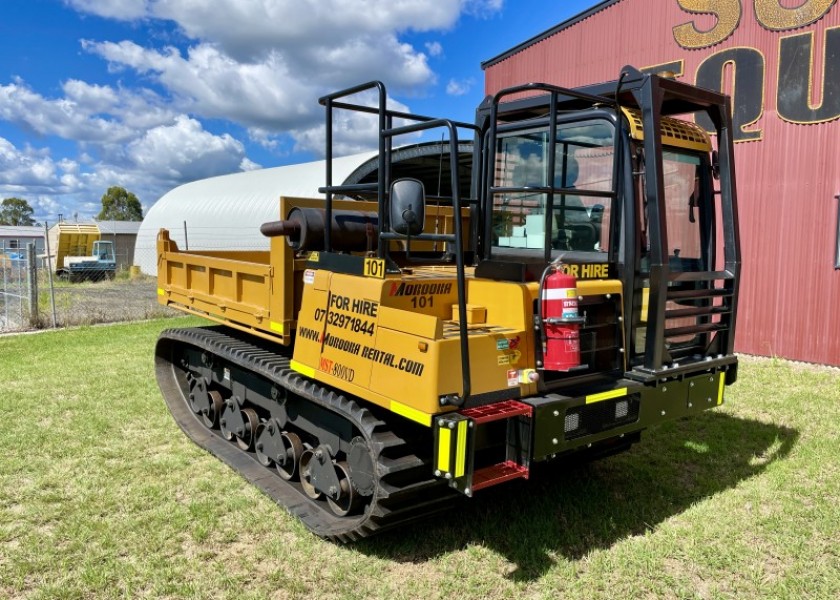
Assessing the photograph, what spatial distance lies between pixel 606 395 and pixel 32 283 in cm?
1207

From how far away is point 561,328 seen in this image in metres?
3.56

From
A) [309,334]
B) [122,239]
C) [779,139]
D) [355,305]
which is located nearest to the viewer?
[355,305]

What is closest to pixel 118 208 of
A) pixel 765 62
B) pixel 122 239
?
pixel 122 239

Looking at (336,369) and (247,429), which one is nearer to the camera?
(336,369)

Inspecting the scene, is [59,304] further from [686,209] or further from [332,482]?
[686,209]

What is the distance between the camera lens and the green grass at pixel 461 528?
3623mm

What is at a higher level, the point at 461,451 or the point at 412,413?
the point at 412,413

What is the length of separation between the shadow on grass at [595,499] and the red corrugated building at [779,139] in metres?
4.15

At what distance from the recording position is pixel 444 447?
10.6 feet

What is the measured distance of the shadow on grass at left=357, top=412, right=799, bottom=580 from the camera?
4020 millimetres

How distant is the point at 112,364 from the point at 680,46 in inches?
390

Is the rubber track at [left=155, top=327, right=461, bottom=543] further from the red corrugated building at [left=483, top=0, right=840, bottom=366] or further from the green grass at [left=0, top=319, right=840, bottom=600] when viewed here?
the red corrugated building at [left=483, top=0, right=840, bottom=366]

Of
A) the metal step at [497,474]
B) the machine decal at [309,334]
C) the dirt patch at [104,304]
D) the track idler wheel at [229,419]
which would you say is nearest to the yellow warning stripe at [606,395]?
the metal step at [497,474]

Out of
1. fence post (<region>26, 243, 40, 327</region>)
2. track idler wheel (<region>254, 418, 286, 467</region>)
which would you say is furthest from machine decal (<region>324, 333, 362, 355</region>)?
fence post (<region>26, 243, 40, 327</region>)
